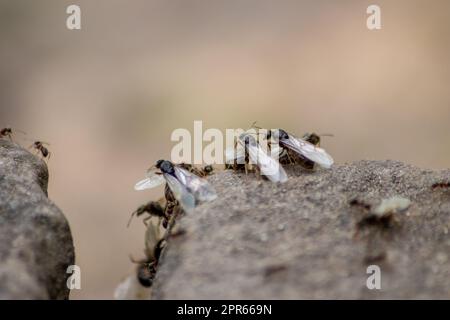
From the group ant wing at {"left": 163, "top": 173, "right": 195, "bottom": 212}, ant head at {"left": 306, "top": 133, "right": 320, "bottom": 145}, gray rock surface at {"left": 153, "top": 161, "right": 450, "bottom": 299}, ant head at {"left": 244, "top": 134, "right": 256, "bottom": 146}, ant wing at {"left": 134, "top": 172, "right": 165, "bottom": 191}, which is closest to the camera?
gray rock surface at {"left": 153, "top": 161, "right": 450, "bottom": 299}

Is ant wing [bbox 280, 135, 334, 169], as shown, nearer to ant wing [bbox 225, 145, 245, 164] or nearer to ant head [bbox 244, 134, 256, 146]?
ant head [bbox 244, 134, 256, 146]

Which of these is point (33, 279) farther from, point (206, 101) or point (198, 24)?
point (198, 24)

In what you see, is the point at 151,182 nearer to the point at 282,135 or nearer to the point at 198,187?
the point at 198,187

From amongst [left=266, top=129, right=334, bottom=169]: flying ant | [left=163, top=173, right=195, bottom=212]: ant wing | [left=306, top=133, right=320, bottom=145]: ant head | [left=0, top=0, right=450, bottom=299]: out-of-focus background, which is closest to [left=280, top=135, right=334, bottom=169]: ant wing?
[left=266, top=129, right=334, bottom=169]: flying ant

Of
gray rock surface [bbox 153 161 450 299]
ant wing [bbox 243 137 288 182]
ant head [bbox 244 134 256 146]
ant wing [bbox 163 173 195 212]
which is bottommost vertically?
gray rock surface [bbox 153 161 450 299]

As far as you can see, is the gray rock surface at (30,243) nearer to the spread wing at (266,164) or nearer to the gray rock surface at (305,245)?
the gray rock surface at (305,245)
